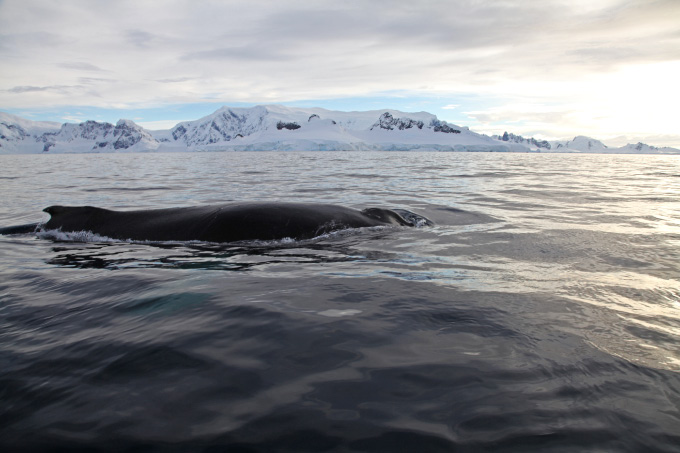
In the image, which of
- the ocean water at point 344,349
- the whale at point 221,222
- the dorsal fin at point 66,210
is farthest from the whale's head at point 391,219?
the dorsal fin at point 66,210

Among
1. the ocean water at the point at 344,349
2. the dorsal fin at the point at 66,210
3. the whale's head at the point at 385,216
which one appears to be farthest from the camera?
the whale's head at the point at 385,216

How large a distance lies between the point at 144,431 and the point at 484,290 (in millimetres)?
3374

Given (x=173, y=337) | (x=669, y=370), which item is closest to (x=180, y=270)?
(x=173, y=337)

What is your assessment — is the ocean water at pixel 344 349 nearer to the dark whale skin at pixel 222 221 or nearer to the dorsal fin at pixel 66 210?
the dark whale skin at pixel 222 221

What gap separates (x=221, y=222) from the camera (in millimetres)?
7504

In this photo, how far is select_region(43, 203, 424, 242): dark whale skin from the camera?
7.36 metres

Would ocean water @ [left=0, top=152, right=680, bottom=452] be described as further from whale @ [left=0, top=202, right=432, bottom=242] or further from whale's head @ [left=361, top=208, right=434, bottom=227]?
whale's head @ [left=361, top=208, right=434, bottom=227]

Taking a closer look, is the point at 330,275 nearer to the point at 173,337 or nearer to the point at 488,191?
the point at 173,337

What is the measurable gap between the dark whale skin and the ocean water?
825mm

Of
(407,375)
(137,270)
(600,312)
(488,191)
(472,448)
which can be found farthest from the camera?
(488,191)

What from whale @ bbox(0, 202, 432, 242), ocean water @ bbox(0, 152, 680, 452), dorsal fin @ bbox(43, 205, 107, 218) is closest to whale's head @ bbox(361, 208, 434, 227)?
whale @ bbox(0, 202, 432, 242)

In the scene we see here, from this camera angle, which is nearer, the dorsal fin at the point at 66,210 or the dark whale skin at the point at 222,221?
the dark whale skin at the point at 222,221

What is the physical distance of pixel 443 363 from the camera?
294 centimetres

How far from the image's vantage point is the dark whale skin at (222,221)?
290 inches
